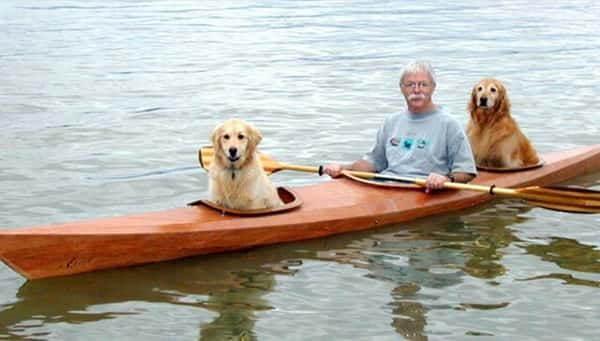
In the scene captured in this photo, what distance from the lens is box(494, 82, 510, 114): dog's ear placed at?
32.5ft

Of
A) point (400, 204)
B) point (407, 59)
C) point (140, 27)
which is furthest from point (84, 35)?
point (400, 204)

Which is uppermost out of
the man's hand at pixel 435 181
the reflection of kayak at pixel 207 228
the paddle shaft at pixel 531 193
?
the man's hand at pixel 435 181

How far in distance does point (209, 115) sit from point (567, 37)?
10118 millimetres

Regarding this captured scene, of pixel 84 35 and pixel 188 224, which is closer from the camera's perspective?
pixel 188 224

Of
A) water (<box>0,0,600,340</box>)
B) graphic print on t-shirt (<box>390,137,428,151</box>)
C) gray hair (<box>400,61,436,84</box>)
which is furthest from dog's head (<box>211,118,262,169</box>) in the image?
graphic print on t-shirt (<box>390,137,428,151</box>)

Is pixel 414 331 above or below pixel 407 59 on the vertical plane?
below

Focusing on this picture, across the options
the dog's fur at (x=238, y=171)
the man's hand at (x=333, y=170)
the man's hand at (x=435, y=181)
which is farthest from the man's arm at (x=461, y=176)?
the dog's fur at (x=238, y=171)

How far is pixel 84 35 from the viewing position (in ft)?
82.9

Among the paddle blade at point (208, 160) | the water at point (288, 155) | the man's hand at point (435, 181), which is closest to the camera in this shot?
the water at point (288, 155)

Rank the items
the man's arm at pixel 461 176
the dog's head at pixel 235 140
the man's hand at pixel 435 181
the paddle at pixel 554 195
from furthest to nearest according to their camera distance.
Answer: the man's arm at pixel 461 176, the man's hand at pixel 435 181, the paddle at pixel 554 195, the dog's head at pixel 235 140

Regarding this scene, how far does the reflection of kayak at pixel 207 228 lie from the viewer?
749cm

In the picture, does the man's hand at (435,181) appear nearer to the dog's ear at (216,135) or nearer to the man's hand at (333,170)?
the man's hand at (333,170)

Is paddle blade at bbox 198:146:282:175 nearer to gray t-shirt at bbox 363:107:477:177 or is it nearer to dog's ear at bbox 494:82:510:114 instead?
gray t-shirt at bbox 363:107:477:177

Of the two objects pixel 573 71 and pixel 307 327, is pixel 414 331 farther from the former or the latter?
pixel 573 71
